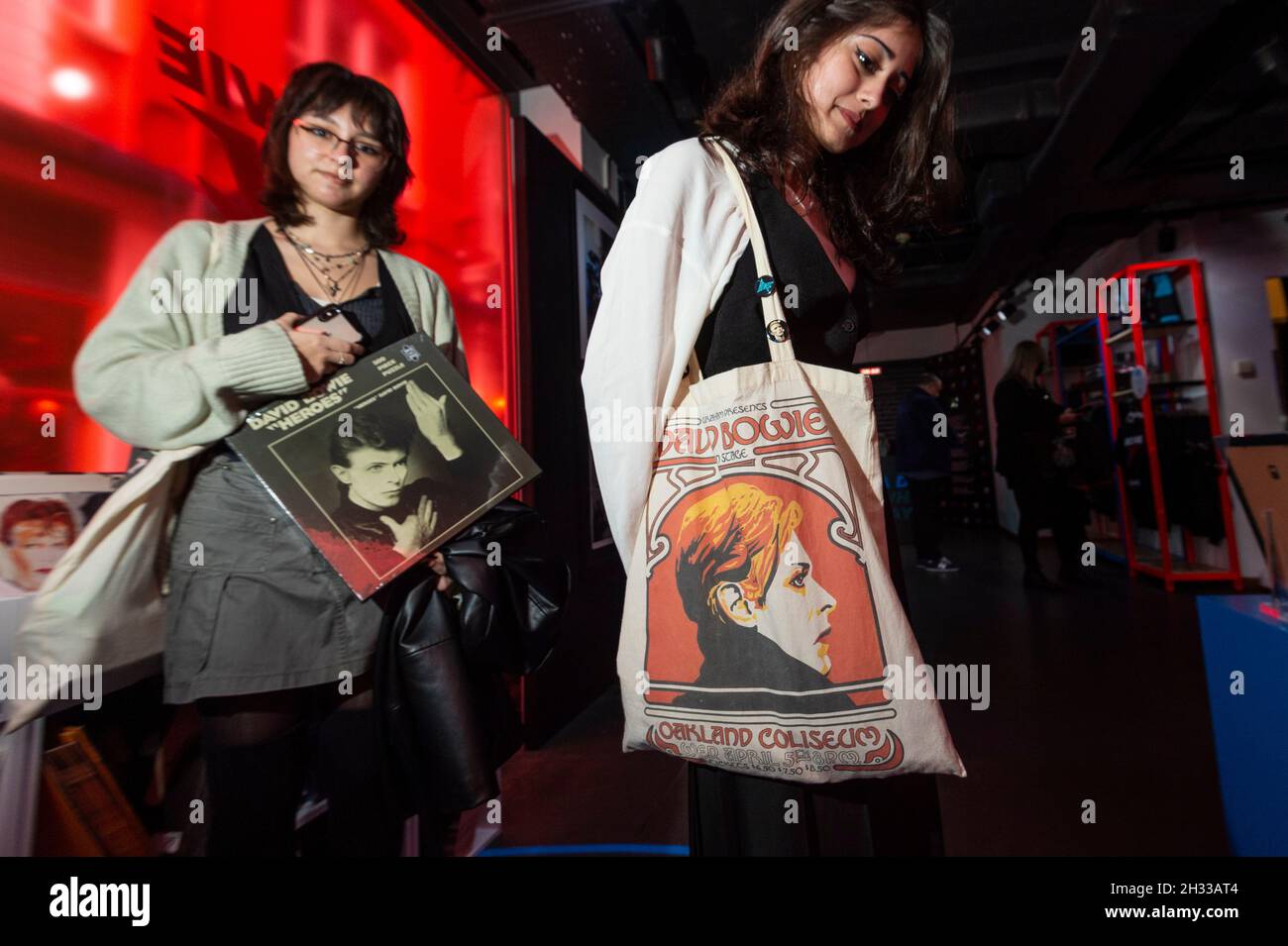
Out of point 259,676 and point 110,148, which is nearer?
point 259,676

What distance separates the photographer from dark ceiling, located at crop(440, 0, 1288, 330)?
2.72 m

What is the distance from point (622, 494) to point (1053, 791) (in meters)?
1.76

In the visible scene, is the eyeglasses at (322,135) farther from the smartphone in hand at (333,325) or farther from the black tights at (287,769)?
the black tights at (287,769)

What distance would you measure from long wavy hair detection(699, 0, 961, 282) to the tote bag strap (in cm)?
8

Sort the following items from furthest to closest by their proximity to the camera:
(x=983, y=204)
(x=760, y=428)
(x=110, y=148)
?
(x=983, y=204) → (x=110, y=148) → (x=760, y=428)

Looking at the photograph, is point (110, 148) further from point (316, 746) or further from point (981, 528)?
point (981, 528)

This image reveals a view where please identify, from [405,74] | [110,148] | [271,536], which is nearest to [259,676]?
[271,536]

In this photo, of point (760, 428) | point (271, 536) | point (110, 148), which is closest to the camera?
point (760, 428)

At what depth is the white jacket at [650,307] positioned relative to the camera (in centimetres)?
73

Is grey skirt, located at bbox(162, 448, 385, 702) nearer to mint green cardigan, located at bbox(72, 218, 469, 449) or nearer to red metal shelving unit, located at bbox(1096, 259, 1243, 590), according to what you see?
mint green cardigan, located at bbox(72, 218, 469, 449)

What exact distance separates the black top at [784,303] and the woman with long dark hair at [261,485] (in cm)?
46

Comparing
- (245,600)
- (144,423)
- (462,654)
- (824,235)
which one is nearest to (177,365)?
(144,423)
